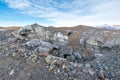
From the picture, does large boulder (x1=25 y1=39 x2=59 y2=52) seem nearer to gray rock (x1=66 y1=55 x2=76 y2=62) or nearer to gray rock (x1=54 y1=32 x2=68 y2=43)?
gray rock (x1=66 y1=55 x2=76 y2=62)

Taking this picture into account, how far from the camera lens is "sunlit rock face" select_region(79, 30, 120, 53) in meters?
19.2

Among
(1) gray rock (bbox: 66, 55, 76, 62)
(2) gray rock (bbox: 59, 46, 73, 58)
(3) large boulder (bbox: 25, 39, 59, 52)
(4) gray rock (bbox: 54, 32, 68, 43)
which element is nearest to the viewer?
(3) large boulder (bbox: 25, 39, 59, 52)

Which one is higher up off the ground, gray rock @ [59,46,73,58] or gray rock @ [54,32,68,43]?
gray rock @ [54,32,68,43]

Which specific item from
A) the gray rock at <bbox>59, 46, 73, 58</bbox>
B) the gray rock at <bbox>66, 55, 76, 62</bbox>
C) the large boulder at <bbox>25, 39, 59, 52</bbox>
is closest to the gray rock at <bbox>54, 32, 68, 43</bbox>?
the gray rock at <bbox>59, 46, 73, 58</bbox>

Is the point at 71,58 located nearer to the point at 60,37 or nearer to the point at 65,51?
the point at 65,51

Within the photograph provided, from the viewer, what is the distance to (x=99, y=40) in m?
20.3

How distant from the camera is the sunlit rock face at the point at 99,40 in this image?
Answer: 757 inches

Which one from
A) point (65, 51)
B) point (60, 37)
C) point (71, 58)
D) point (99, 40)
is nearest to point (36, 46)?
point (71, 58)

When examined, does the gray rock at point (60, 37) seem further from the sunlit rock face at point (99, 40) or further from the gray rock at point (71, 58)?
the gray rock at point (71, 58)

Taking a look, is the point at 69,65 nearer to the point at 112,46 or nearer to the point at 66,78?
the point at 66,78

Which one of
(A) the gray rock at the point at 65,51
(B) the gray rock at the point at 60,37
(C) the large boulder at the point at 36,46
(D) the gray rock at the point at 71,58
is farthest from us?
(B) the gray rock at the point at 60,37

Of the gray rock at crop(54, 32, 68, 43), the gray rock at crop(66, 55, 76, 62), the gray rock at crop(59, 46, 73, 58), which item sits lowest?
the gray rock at crop(66, 55, 76, 62)

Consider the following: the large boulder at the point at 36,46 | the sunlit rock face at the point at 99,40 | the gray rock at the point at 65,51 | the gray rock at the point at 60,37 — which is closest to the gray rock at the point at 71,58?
the gray rock at the point at 65,51

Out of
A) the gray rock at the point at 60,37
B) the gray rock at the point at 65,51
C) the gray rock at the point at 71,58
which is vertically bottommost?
the gray rock at the point at 71,58
